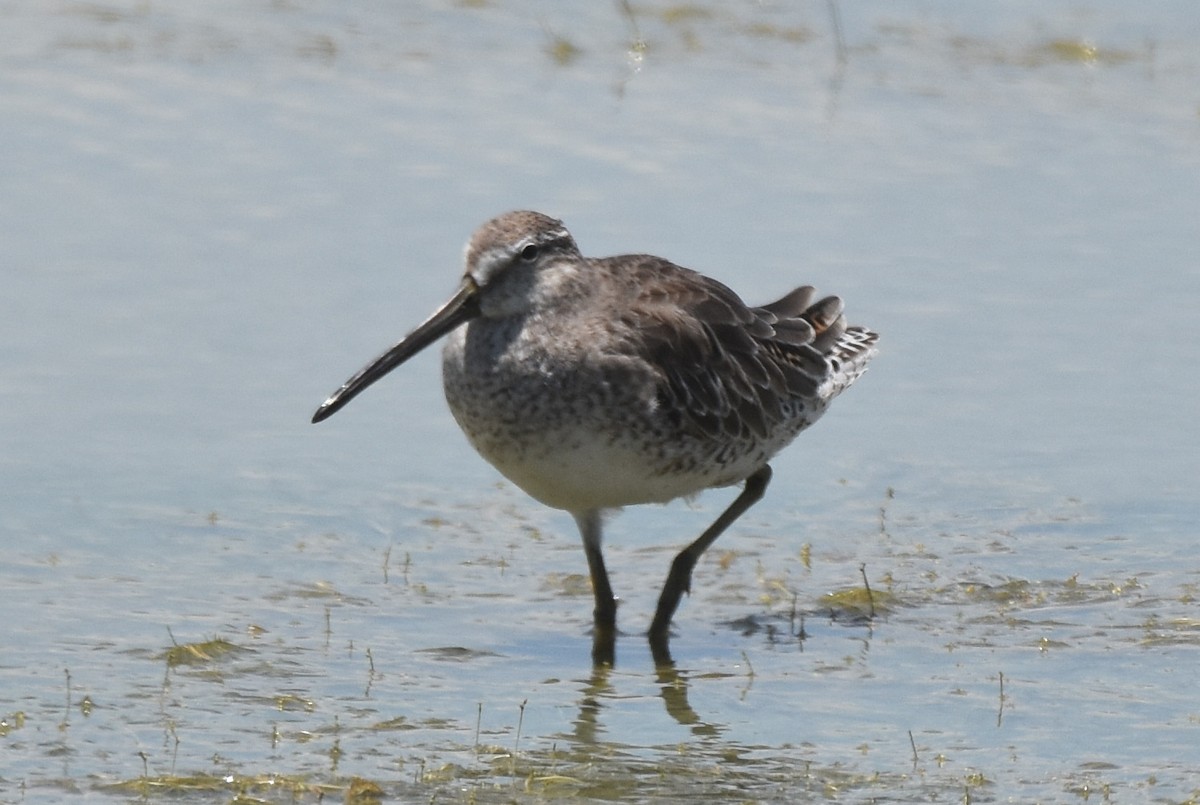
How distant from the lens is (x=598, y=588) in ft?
24.5

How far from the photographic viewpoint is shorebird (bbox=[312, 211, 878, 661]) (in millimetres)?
7027

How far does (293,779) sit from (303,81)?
849 centimetres

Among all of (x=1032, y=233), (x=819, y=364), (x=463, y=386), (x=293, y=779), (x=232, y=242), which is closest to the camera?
(x=293, y=779)

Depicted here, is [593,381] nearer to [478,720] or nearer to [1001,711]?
[478,720]

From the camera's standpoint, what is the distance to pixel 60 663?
22.1 feet

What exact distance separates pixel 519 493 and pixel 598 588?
4.99ft

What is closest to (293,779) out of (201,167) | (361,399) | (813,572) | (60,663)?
(60,663)

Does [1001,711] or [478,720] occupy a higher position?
[1001,711]

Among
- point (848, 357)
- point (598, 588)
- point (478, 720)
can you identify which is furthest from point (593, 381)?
point (848, 357)

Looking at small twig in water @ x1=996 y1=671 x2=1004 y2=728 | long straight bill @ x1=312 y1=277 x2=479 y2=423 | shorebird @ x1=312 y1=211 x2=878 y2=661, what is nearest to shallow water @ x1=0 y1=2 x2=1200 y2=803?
small twig in water @ x1=996 y1=671 x2=1004 y2=728

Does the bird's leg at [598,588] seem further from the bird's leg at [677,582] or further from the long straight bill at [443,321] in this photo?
the long straight bill at [443,321]

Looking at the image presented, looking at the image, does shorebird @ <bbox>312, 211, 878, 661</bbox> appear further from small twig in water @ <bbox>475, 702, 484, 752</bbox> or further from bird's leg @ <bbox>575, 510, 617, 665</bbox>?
small twig in water @ <bbox>475, 702, 484, 752</bbox>

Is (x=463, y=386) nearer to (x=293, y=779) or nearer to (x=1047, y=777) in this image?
(x=293, y=779)

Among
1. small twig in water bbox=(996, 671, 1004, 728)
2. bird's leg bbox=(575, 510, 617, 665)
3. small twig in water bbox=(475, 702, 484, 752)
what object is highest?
bird's leg bbox=(575, 510, 617, 665)
